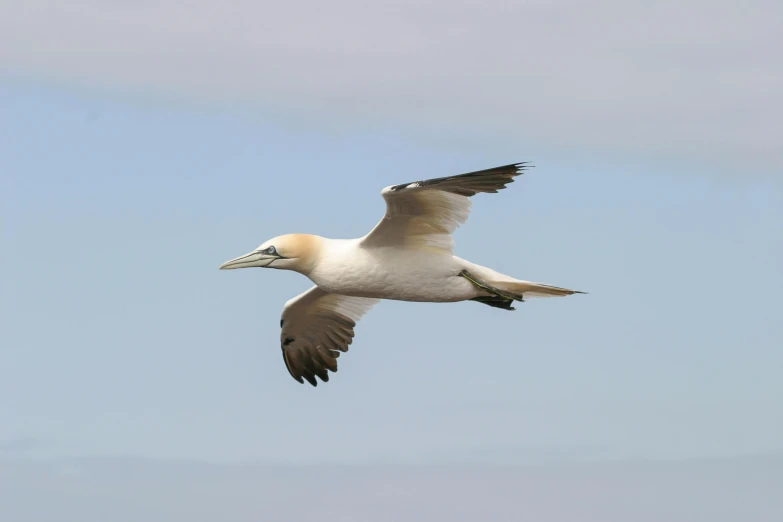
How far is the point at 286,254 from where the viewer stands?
1574cm

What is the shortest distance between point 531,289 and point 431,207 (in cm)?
202

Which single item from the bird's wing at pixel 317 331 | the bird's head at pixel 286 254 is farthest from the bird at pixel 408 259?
the bird's wing at pixel 317 331

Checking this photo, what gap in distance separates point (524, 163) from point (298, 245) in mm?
3263

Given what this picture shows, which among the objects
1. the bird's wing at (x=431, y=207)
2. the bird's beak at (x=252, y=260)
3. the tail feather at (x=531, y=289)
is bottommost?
the tail feather at (x=531, y=289)

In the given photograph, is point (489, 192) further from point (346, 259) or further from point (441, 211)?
point (346, 259)

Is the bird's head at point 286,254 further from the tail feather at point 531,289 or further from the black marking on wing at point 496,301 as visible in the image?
the tail feather at point 531,289

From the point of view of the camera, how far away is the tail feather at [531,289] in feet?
52.4

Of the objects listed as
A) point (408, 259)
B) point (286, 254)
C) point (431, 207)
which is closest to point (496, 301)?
point (408, 259)

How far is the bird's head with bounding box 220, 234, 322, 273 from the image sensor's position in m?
15.6

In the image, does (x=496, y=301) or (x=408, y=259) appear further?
(x=496, y=301)

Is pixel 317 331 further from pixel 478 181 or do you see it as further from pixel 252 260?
pixel 478 181

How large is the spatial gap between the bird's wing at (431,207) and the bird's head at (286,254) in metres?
0.72

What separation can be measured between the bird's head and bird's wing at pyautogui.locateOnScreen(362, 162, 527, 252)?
718mm

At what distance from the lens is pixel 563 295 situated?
1627 centimetres
